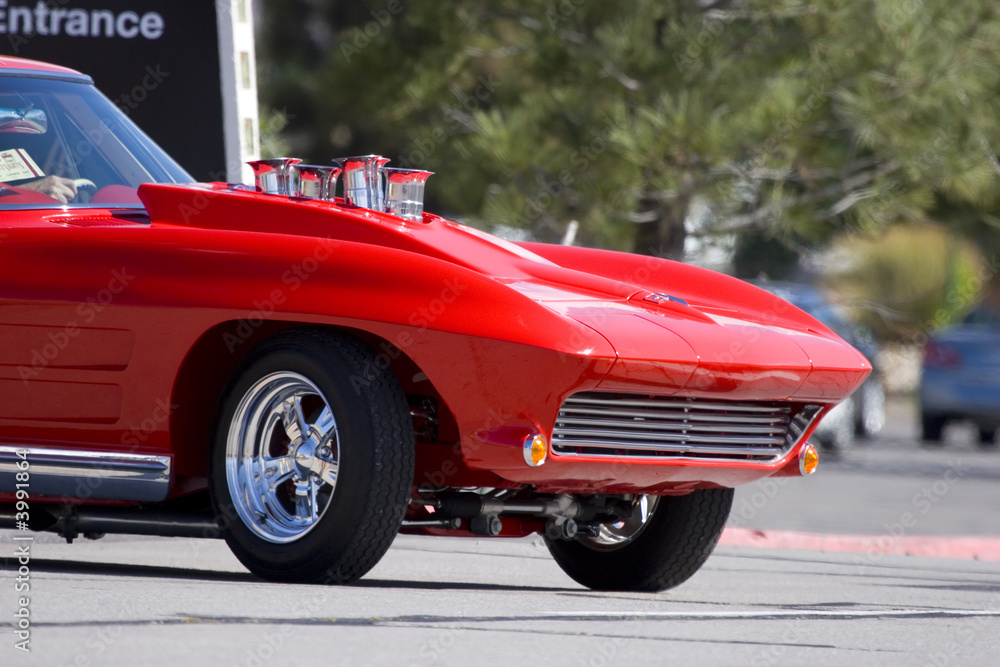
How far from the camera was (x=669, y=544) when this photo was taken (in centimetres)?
522

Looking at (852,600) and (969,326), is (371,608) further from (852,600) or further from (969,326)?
(969,326)

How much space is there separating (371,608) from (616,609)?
0.76 metres

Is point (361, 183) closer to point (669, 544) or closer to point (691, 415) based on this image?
point (691, 415)

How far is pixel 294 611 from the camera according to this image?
3.84 meters

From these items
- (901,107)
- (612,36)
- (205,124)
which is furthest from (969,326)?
(205,124)

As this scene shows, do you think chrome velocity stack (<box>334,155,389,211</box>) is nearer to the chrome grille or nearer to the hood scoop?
the hood scoop

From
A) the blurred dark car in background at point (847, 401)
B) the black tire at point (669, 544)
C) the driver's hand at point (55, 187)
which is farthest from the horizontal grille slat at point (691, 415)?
the blurred dark car in background at point (847, 401)

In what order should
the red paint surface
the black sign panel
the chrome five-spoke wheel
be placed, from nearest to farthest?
the chrome five-spoke wheel
the red paint surface
the black sign panel

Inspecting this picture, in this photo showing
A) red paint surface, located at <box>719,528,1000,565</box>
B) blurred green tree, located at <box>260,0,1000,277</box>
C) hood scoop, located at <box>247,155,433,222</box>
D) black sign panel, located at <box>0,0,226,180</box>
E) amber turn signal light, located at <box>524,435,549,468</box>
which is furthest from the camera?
blurred green tree, located at <box>260,0,1000,277</box>

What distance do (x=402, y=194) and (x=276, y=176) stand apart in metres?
0.41

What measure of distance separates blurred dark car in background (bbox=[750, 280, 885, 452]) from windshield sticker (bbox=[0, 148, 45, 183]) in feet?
30.3

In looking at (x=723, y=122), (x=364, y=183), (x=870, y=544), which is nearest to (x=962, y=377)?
(x=723, y=122)

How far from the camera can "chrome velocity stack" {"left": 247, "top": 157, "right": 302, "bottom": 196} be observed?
4.94 metres

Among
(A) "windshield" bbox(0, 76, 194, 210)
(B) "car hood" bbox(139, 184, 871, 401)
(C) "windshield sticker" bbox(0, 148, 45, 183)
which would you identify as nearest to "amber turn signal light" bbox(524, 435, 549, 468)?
(B) "car hood" bbox(139, 184, 871, 401)
